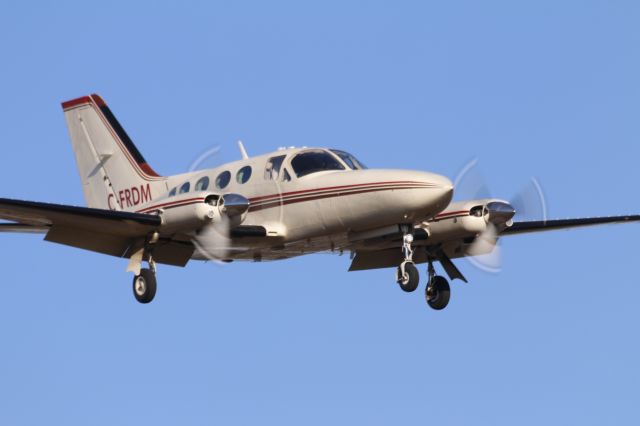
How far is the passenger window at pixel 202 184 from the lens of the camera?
26.5 metres

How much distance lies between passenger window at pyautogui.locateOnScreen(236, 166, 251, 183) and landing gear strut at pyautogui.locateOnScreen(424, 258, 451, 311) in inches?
198

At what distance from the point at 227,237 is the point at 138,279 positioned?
6.84 feet

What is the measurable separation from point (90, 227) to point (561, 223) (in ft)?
35.8

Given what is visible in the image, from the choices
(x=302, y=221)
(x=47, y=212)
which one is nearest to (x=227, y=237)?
(x=302, y=221)

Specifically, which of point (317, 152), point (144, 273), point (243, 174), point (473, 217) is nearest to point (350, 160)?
point (317, 152)

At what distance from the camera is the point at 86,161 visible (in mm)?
29781

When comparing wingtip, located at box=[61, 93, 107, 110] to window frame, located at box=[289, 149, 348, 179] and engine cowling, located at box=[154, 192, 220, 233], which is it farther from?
window frame, located at box=[289, 149, 348, 179]

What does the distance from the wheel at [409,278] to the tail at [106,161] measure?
649 centimetres

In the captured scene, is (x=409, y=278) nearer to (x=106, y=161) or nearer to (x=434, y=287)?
(x=434, y=287)

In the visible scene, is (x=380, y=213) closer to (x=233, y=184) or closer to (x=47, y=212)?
(x=233, y=184)

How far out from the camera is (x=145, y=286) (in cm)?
2511

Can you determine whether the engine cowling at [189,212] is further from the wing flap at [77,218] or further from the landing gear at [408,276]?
the landing gear at [408,276]

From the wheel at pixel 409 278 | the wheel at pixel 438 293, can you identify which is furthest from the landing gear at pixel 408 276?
the wheel at pixel 438 293

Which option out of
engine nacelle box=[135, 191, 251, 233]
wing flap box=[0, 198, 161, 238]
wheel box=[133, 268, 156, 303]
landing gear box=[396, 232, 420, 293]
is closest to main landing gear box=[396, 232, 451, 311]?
landing gear box=[396, 232, 420, 293]
